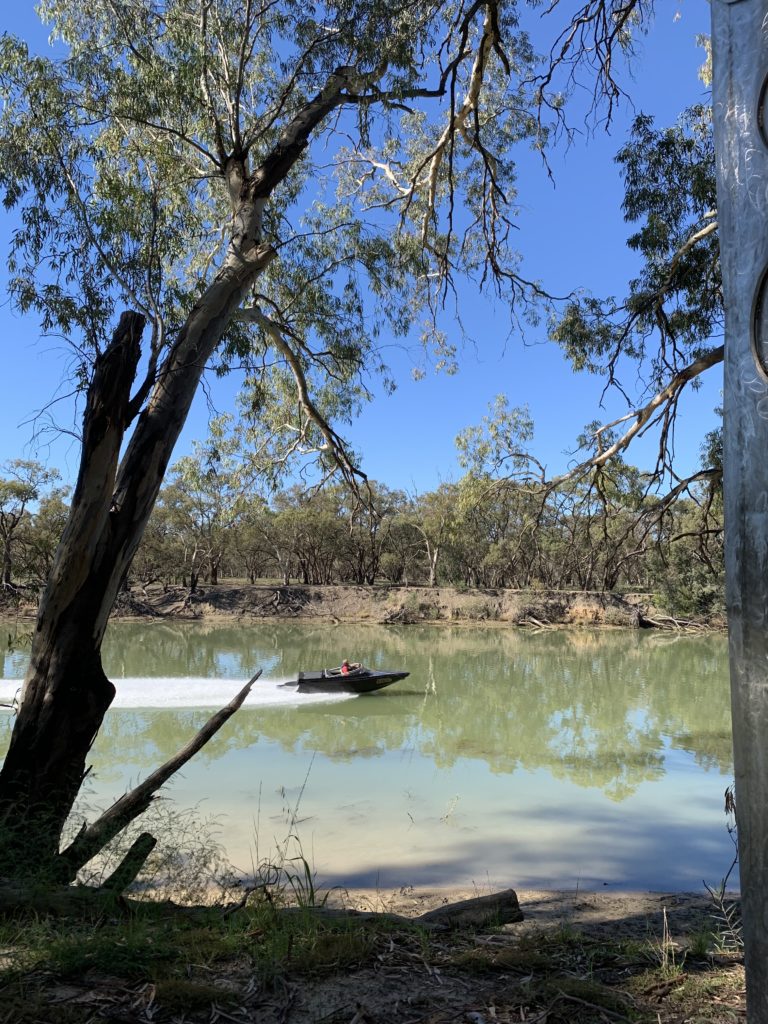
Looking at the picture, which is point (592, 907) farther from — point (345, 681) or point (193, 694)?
point (193, 694)

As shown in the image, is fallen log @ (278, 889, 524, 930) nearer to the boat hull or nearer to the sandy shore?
the sandy shore

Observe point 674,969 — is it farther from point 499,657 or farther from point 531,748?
point 499,657

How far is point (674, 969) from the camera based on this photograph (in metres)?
2.21

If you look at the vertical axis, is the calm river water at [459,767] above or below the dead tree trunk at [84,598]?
below

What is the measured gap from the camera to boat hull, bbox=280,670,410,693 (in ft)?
39.9

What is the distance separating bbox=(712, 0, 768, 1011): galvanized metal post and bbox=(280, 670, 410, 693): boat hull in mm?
11154

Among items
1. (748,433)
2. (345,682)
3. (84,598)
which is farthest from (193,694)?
(748,433)

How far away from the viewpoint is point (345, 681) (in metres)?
12.1

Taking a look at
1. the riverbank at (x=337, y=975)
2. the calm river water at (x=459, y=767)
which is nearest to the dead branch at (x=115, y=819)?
the riverbank at (x=337, y=975)

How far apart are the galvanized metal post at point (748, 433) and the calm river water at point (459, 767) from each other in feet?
14.6

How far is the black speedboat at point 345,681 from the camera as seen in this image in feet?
39.9

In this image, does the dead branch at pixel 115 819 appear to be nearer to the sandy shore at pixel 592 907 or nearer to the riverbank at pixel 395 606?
the sandy shore at pixel 592 907

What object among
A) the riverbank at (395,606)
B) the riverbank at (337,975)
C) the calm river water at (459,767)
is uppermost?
the riverbank at (395,606)

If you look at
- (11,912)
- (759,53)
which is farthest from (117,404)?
(759,53)
